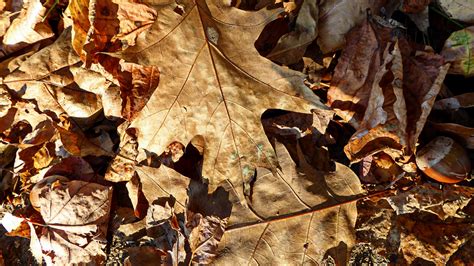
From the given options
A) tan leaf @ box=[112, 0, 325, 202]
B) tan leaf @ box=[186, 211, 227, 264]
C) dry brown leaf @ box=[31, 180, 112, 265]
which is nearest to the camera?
tan leaf @ box=[112, 0, 325, 202]

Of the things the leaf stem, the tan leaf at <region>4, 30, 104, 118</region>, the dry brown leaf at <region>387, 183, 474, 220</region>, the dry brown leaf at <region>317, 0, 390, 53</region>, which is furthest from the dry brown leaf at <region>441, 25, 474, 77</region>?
the tan leaf at <region>4, 30, 104, 118</region>

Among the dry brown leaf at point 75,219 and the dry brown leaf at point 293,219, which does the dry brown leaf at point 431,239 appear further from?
the dry brown leaf at point 75,219

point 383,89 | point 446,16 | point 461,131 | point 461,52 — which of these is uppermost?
point 446,16

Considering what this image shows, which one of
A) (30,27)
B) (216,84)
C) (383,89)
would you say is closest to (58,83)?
(30,27)

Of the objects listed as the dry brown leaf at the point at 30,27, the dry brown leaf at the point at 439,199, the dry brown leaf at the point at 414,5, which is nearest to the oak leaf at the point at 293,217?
the dry brown leaf at the point at 439,199

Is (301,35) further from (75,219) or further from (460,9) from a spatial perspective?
(75,219)

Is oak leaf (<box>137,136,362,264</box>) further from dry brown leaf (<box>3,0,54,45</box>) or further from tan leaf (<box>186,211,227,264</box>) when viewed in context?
dry brown leaf (<box>3,0,54,45</box>)

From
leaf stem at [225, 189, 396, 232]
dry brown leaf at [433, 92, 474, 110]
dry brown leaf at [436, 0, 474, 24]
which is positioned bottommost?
leaf stem at [225, 189, 396, 232]
